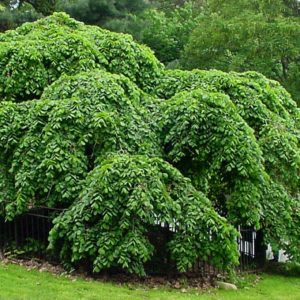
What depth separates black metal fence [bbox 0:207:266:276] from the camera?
26.4 ft

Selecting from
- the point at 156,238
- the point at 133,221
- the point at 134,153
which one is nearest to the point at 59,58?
the point at 134,153

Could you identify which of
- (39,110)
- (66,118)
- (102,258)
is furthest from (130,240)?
(39,110)

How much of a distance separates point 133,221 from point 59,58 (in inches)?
155

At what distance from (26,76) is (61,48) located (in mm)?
821

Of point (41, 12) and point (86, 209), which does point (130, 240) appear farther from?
point (41, 12)

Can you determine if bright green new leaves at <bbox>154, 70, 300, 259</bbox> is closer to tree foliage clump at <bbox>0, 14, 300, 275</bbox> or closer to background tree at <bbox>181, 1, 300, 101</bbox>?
tree foliage clump at <bbox>0, 14, 300, 275</bbox>

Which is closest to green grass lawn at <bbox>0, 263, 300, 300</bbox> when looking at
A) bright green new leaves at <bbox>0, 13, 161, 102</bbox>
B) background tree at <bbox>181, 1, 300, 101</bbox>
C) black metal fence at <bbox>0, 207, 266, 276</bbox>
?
black metal fence at <bbox>0, 207, 266, 276</bbox>

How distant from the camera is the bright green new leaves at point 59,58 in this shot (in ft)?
31.1

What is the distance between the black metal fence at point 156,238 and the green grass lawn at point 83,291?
713 millimetres

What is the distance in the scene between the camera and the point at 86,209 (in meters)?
7.28

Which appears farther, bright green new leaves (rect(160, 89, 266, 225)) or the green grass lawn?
bright green new leaves (rect(160, 89, 266, 225))

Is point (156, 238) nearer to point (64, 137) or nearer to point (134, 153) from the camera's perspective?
point (134, 153)

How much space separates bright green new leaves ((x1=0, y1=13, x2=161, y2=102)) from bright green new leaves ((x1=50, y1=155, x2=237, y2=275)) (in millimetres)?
2726

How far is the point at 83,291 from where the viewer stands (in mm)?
6766
